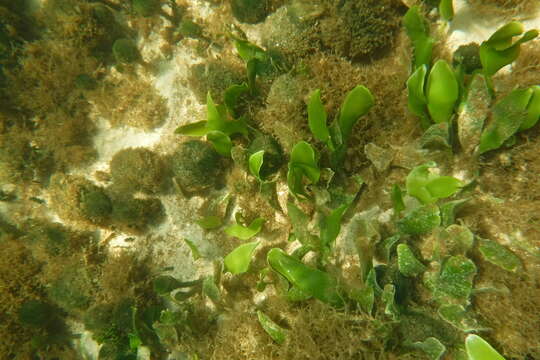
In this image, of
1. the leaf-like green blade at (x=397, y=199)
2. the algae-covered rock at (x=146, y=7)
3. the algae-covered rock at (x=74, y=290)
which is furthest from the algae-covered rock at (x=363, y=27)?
the algae-covered rock at (x=74, y=290)

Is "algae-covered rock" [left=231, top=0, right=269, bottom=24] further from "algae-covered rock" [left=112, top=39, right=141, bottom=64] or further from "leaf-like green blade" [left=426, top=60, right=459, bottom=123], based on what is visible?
"leaf-like green blade" [left=426, top=60, right=459, bottom=123]

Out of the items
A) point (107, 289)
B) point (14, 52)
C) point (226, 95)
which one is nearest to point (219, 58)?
point (226, 95)

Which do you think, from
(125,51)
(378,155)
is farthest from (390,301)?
(125,51)

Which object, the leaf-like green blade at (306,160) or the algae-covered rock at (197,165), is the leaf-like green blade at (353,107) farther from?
Answer: the algae-covered rock at (197,165)

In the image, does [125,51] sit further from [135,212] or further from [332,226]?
[332,226]

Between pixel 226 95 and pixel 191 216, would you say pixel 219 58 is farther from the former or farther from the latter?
pixel 191 216

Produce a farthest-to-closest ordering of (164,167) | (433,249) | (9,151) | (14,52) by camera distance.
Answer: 1. (14,52)
2. (9,151)
3. (164,167)
4. (433,249)
